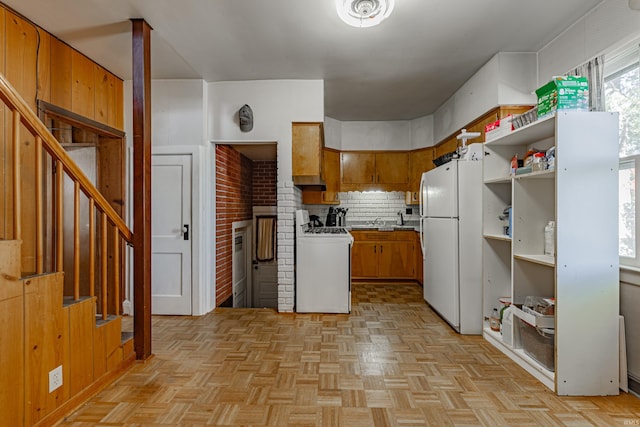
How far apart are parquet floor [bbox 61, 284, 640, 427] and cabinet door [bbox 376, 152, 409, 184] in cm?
277

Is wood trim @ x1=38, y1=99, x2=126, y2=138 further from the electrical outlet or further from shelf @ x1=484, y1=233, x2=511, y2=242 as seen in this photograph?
shelf @ x1=484, y1=233, x2=511, y2=242

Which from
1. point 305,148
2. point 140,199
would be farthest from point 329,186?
point 140,199

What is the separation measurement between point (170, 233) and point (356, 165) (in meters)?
3.06

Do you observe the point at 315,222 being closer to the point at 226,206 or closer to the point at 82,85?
the point at 226,206

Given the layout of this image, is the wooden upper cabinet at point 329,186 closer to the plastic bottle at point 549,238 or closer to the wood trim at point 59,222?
the plastic bottle at point 549,238

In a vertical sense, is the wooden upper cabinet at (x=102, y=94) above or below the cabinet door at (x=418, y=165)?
above

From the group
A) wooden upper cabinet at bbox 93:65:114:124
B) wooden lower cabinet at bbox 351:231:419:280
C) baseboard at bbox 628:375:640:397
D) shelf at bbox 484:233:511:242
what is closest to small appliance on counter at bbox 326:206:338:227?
wooden lower cabinet at bbox 351:231:419:280

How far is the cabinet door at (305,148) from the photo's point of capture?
12.3 feet

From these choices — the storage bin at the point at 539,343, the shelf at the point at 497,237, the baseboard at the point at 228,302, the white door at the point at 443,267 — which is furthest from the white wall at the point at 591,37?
the baseboard at the point at 228,302

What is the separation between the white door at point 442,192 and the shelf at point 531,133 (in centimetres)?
42

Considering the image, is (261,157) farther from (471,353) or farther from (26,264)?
(471,353)

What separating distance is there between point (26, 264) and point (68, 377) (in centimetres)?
114

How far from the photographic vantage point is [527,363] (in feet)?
7.73

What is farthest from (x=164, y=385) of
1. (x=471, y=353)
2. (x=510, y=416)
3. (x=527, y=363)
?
(x=527, y=363)
